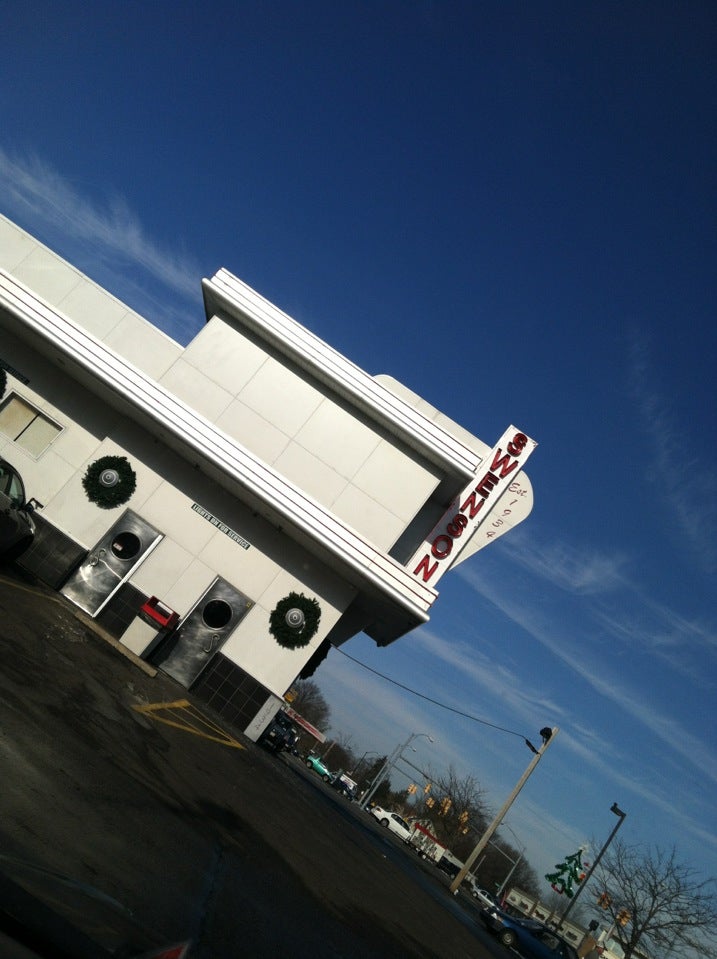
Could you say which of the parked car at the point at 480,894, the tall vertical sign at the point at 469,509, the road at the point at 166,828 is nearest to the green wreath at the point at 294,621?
the tall vertical sign at the point at 469,509

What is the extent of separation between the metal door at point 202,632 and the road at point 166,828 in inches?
211

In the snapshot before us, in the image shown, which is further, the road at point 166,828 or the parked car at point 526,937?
the parked car at point 526,937

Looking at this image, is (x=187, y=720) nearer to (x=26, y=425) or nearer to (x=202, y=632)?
(x=202, y=632)

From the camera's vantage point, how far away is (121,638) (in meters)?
17.2

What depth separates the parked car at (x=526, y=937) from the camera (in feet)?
61.9

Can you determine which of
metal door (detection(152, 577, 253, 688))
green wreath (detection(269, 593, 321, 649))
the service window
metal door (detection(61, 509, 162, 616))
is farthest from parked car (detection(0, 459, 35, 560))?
green wreath (detection(269, 593, 321, 649))

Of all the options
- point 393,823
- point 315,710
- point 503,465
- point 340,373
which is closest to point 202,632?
point 340,373

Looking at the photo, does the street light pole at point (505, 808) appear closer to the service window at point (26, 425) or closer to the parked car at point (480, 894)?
the parked car at point (480, 894)

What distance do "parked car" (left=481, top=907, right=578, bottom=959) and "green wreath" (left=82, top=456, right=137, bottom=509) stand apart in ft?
54.8

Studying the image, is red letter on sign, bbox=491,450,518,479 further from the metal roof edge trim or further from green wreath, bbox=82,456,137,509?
green wreath, bbox=82,456,137,509

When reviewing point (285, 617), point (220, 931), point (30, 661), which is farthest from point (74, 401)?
point (220, 931)

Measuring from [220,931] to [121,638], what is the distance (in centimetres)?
1415

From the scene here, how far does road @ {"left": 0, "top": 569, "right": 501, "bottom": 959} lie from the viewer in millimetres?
3949

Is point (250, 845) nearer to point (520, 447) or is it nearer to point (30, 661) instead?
point (30, 661)
